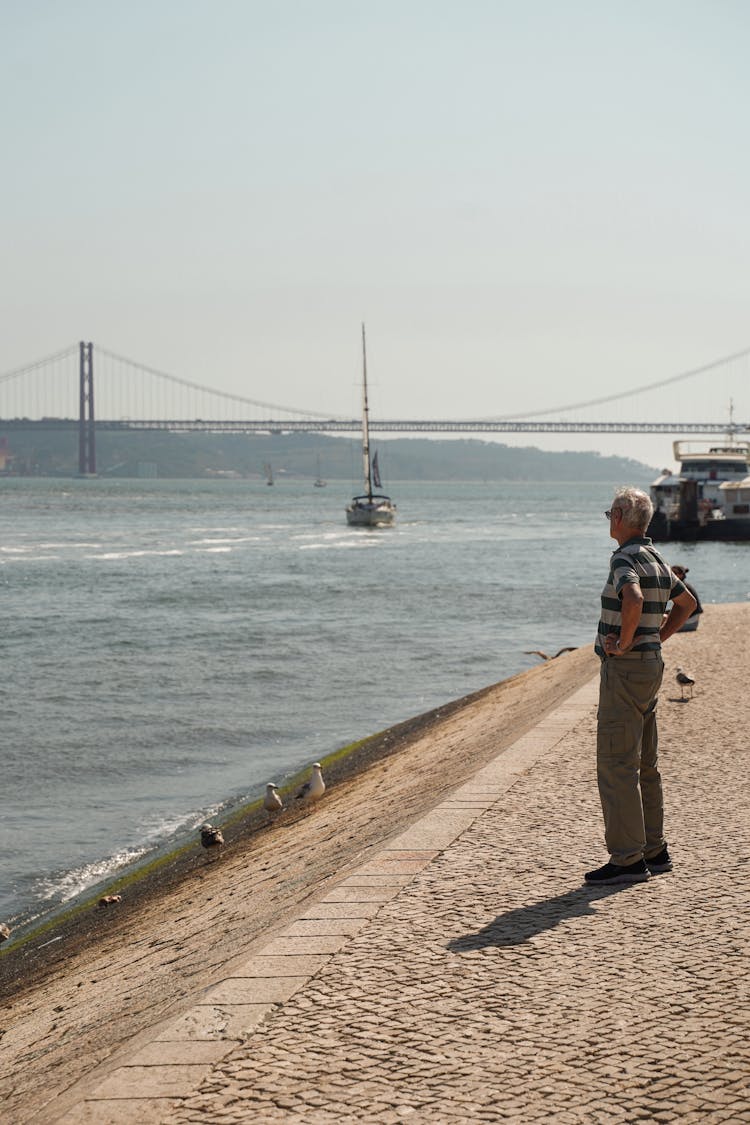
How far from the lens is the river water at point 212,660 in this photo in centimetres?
1174

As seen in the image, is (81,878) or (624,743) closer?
(624,743)

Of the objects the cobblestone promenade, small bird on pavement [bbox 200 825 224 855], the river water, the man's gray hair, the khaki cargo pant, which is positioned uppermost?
the man's gray hair

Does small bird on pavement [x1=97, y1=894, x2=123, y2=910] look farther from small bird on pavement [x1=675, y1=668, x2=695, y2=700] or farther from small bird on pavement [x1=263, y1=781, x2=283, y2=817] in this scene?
small bird on pavement [x1=675, y1=668, x2=695, y2=700]

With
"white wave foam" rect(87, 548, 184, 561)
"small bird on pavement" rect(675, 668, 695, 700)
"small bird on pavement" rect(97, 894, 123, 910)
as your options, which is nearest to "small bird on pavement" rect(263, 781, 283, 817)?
"small bird on pavement" rect(97, 894, 123, 910)

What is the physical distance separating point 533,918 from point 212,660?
56.6 feet

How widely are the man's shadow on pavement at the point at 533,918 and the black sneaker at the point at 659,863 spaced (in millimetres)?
195

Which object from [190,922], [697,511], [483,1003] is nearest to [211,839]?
[190,922]

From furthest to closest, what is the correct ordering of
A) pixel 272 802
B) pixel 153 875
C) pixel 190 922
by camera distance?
pixel 272 802
pixel 153 875
pixel 190 922

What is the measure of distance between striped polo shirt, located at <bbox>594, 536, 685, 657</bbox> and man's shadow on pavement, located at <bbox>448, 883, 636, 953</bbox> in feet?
2.98

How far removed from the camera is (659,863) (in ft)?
17.4

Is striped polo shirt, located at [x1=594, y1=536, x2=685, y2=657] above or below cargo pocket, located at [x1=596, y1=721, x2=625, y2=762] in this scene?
above

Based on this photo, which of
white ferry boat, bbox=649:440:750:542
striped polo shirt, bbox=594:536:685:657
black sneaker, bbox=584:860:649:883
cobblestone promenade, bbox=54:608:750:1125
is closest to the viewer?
cobblestone promenade, bbox=54:608:750:1125

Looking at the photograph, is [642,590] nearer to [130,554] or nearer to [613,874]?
[613,874]

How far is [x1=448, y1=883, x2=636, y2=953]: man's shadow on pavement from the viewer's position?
4492mm
